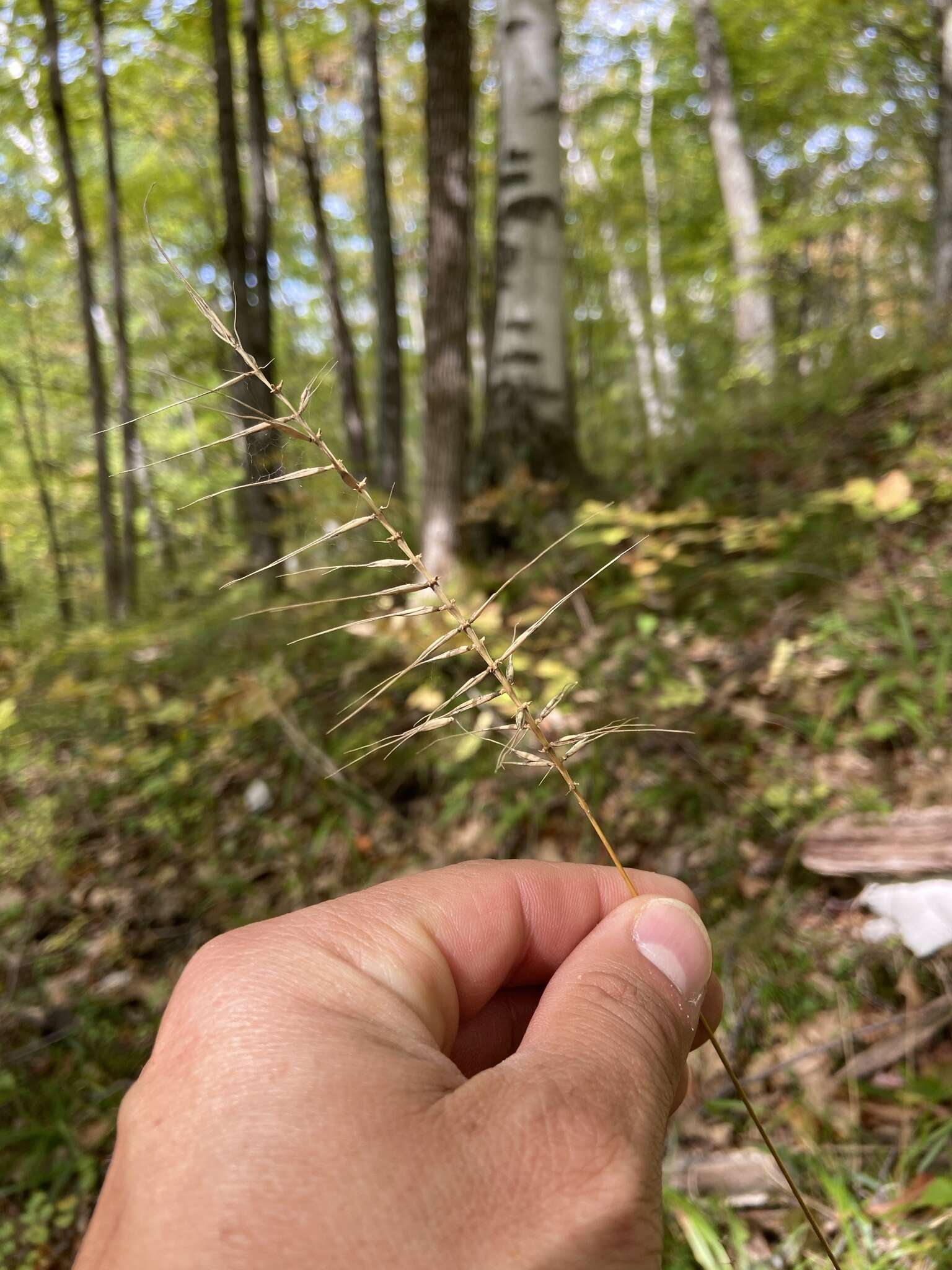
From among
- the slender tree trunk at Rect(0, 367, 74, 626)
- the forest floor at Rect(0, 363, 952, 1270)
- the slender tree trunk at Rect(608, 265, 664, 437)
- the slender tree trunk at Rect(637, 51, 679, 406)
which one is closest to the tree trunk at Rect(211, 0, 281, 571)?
the forest floor at Rect(0, 363, 952, 1270)

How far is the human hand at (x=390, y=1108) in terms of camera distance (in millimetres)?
664

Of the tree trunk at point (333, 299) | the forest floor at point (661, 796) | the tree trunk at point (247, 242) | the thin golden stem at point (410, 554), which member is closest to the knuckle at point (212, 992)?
the thin golden stem at point (410, 554)

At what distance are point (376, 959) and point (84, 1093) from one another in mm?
2207

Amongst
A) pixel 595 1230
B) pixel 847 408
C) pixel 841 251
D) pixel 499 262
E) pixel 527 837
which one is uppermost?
pixel 841 251

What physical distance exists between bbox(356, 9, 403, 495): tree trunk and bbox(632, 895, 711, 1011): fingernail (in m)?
6.98

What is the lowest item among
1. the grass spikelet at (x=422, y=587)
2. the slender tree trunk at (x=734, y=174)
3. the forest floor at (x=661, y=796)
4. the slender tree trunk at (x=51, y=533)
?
the forest floor at (x=661, y=796)

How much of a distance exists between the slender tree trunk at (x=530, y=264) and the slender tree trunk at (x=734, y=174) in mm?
5748

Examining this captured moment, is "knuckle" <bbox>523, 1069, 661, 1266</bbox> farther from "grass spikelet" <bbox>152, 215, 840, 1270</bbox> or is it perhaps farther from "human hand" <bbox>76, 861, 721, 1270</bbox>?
"grass spikelet" <bbox>152, 215, 840, 1270</bbox>

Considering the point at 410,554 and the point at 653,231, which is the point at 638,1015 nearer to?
the point at 410,554

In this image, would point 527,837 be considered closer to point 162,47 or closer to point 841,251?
point 162,47

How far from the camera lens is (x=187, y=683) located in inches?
166

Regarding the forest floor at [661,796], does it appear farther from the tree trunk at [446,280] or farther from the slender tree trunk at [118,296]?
the slender tree trunk at [118,296]

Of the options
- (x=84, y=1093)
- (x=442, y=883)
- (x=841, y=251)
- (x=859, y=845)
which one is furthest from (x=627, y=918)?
(x=841, y=251)

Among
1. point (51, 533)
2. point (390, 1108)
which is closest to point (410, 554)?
point (390, 1108)
